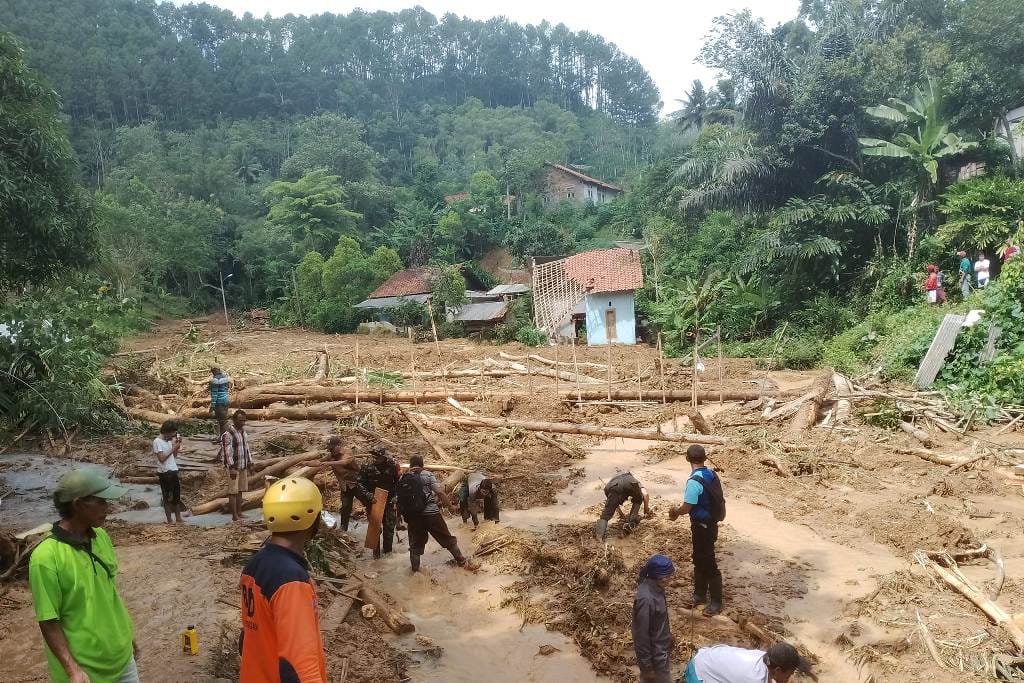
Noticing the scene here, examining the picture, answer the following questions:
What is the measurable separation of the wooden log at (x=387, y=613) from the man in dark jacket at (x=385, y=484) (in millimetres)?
1433

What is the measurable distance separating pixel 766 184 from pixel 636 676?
26.6m

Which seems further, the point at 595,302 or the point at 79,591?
the point at 595,302

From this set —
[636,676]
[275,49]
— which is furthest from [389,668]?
[275,49]

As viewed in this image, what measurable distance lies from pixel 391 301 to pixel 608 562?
3006cm

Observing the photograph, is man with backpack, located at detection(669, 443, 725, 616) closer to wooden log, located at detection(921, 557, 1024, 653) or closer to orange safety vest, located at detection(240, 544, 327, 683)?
wooden log, located at detection(921, 557, 1024, 653)

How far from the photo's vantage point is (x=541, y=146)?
178 feet

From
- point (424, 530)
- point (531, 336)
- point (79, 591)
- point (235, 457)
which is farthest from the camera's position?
point (531, 336)

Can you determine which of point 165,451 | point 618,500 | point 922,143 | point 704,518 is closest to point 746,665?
point 704,518

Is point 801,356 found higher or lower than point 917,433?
higher

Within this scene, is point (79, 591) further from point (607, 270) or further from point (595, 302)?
point (607, 270)

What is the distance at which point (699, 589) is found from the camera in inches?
250

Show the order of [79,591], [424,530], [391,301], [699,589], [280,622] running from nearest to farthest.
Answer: [280,622] → [79,591] → [699,589] → [424,530] → [391,301]

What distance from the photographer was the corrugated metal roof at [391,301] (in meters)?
34.2

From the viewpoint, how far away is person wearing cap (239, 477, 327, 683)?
2.52 metres
